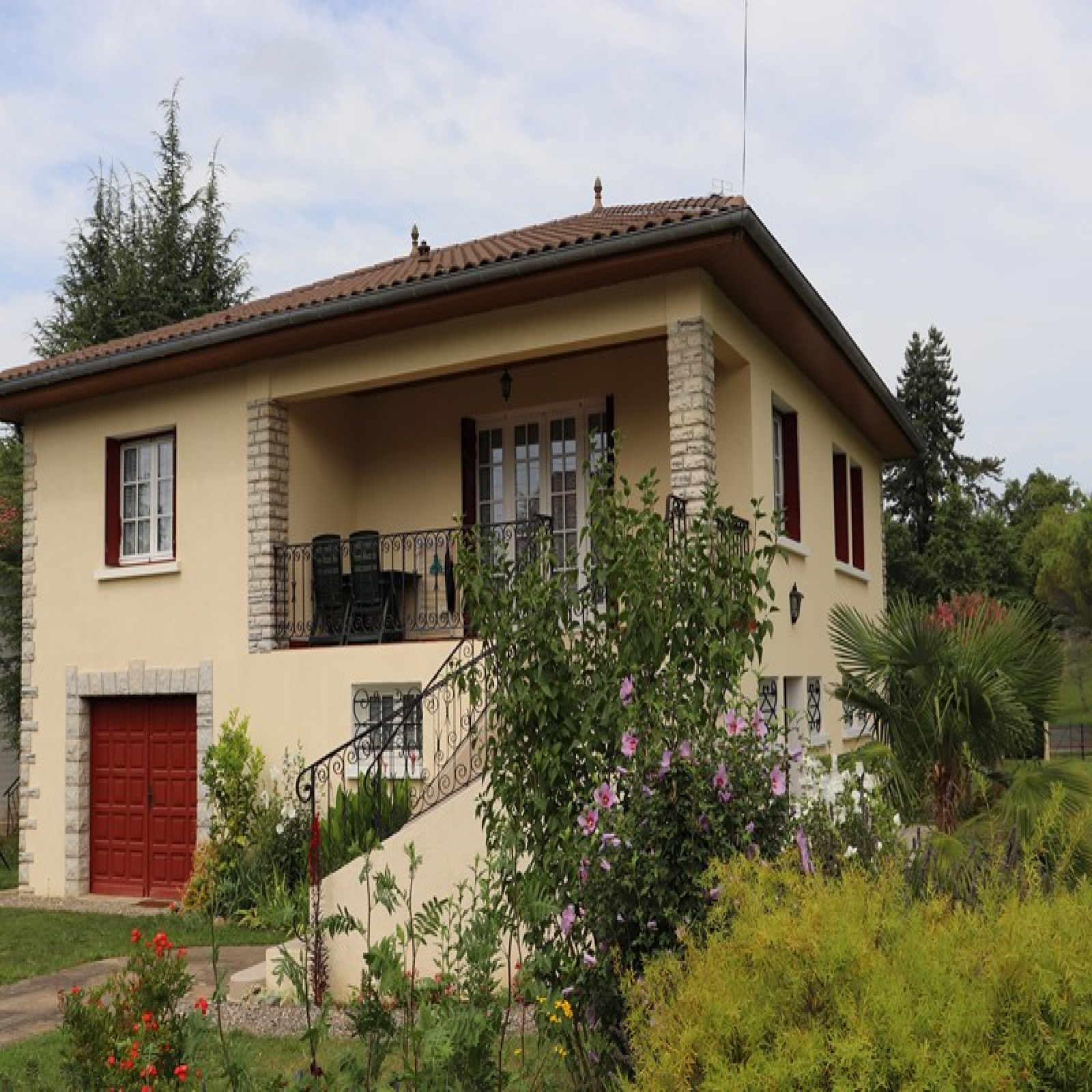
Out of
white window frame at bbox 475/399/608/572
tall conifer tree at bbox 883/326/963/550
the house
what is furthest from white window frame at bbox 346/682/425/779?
tall conifer tree at bbox 883/326/963/550

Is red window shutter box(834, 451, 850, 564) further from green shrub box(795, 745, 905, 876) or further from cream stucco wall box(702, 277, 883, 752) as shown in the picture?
green shrub box(795, 745, 905, 876)

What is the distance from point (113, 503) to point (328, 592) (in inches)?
123

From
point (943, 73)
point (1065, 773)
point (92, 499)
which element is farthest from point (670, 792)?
point (92, 499)

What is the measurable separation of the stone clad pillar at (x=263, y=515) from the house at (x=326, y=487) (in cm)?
3

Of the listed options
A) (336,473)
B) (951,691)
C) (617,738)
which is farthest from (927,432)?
(617,738)

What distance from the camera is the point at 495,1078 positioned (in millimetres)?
4109

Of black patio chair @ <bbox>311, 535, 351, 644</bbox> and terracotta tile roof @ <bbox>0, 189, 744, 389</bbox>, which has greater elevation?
terracotta tile roof @ <bbox>0, 189, 744, 389</bbox>

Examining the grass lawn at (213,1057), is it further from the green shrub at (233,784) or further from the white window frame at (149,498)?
the white window frame at (149,498)

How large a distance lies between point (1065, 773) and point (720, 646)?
143 inches

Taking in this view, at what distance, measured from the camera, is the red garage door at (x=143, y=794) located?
12.7 metres

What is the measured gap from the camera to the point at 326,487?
1322cm

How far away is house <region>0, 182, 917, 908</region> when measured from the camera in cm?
1105

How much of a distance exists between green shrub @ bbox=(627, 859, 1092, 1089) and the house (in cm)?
724

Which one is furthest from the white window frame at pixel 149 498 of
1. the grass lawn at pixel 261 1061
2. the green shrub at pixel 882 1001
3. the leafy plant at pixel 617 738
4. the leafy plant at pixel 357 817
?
the green shrub at pixel 882 1001
